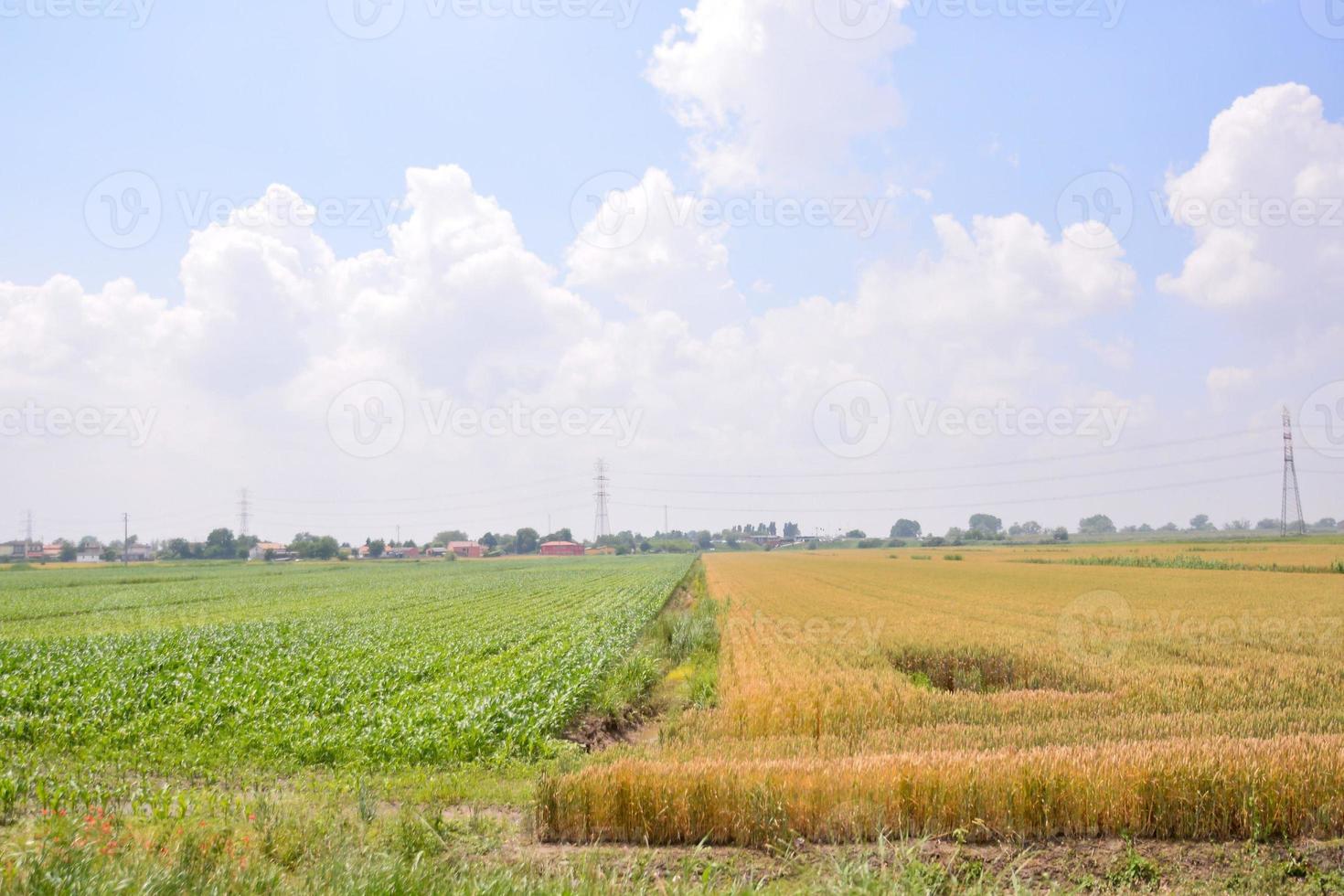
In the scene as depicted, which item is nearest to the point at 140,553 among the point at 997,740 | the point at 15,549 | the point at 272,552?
the point at 15,549

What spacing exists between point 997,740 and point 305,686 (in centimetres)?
1328

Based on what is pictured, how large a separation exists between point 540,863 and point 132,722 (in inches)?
422

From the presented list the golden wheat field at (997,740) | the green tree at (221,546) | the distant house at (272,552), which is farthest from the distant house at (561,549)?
the golden wheat field at (997,740)

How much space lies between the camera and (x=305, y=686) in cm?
1552

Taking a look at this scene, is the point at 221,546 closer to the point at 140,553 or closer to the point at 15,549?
the point at 140,553

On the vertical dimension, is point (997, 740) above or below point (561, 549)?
above

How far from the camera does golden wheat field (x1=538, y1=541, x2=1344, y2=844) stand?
7746 millimetres

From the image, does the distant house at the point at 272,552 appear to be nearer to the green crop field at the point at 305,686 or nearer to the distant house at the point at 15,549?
the distant house at the point at 15,549

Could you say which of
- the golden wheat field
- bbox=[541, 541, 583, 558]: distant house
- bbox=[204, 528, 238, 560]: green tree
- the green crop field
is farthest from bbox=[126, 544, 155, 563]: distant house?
the golden wheat field

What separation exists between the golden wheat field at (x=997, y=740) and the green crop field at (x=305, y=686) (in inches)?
127

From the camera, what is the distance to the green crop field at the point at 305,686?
11.8 meters

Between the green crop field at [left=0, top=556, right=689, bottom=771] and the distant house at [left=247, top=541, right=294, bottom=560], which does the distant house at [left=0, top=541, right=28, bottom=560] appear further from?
the green crop field at [left=0, top=556, right=689, bottom=771]

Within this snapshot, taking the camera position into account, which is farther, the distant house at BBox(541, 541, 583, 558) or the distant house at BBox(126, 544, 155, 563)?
the distant house at BBox(541, 541, 583, 558)

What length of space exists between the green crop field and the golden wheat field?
3.22 metres
